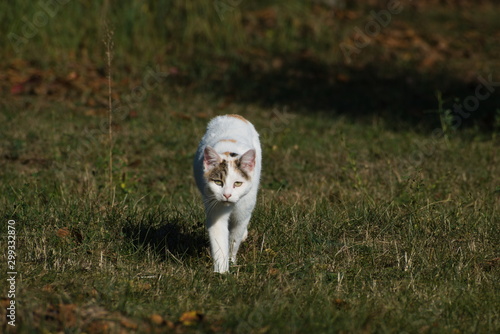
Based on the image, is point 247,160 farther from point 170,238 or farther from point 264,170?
point 264,170

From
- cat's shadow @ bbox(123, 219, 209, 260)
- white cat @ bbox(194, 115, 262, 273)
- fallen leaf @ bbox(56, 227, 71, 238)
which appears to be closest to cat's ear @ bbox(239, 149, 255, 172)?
white cat @ bbox(194, 115, 262, 273)

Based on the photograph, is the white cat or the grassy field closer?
the grassy field

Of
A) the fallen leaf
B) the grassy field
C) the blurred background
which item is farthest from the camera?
the blurred background

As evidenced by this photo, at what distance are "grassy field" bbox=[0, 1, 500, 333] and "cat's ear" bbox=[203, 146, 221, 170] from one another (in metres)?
0.73

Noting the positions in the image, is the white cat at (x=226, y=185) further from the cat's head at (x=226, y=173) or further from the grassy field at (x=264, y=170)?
the grassy field at (x=264, y=170)

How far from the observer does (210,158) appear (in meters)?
4.62

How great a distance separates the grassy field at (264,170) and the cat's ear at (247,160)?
2.32ft

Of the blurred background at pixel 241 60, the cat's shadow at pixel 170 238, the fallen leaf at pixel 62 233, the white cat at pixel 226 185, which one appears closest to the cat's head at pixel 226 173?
the white cat at pixel 226 185

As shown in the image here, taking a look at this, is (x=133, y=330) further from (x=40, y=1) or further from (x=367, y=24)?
(x=367, y=24)

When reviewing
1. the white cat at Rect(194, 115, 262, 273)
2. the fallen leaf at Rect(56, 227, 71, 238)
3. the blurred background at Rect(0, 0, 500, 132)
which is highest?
the blurred background at Rect(0, 0, 500, 132)

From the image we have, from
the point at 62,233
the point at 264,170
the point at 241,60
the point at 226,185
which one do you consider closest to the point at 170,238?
the point at 62,233

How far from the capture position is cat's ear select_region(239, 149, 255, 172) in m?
4.61

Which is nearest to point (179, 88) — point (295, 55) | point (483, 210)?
point (295, 55)

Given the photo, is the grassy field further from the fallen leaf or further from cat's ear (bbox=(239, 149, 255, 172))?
cat's ear (bbox=(239, 149, 255, 172))
